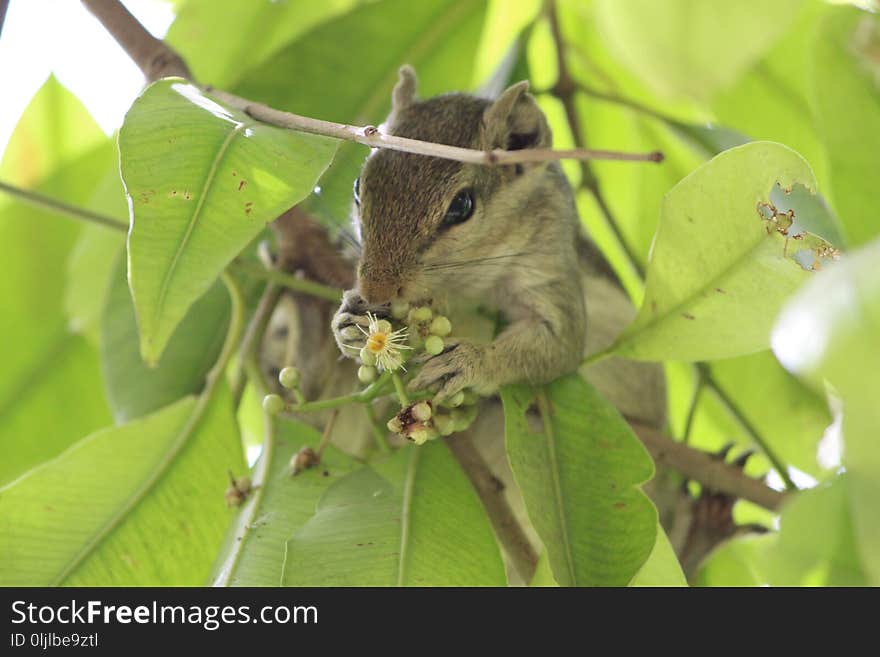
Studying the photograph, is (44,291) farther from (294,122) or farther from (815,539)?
(815,539)

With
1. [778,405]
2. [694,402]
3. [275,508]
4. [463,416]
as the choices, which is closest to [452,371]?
[463,416]

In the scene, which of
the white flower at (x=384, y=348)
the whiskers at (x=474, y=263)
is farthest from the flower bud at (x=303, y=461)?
the whiskers at (x=474, y=263)

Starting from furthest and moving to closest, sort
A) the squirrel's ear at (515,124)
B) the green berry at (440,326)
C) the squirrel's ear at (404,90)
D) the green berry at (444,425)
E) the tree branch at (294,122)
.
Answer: the squirrel's ear at (404,90) → the squirrel's ear at (515,124) → the green berry at (440,326) → the green berry at (444,425) → the tree branch at (294,122)

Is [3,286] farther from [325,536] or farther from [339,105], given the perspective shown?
[325,536]

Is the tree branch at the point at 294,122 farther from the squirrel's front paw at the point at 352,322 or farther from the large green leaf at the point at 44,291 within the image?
the large green leaf at the point at 44,291
